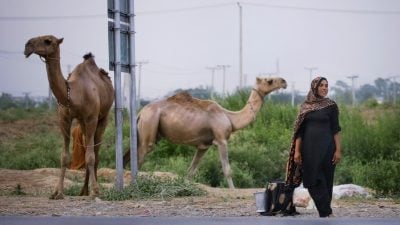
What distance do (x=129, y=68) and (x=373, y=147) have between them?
449 inches

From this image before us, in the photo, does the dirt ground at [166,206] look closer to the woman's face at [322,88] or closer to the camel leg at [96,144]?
the camel leg at [96,144]

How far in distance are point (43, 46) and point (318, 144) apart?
481 centimetres

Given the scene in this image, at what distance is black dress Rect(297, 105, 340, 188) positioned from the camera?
11516 millimetres

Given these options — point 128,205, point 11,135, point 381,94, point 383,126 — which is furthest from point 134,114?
point 381,94

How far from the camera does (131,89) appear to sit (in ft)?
50.2

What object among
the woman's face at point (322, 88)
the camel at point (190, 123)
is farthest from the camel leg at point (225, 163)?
the woman's face at point (322, 88)

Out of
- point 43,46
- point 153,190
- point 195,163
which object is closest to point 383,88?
point 195,163

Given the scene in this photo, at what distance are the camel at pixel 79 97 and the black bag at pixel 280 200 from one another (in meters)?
3.64

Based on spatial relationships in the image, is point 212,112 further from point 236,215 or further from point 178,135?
Answer: point 236,215

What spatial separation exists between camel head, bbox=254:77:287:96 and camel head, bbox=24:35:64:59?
7.93 meters

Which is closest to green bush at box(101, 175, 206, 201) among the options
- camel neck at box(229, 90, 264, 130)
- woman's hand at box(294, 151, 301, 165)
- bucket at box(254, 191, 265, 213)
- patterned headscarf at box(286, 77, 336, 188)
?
bucket at box(254, 191, 265, 213)

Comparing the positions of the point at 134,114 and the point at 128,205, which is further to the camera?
the point at 134,114

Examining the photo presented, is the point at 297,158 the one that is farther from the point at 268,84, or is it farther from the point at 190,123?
the point at 268,84

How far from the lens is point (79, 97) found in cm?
1462
